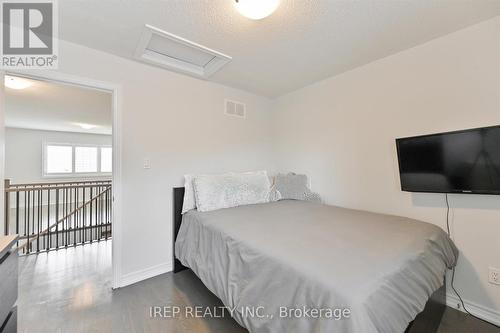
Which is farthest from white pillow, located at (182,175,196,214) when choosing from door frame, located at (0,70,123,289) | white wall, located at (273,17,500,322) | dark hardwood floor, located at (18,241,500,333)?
white wall, located at (273,17,500,322)

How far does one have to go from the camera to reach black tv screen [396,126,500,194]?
1555mm

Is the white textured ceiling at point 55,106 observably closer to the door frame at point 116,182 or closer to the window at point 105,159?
the door frame at point 116,182

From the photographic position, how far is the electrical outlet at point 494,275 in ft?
5.42

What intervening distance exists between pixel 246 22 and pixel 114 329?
102 inches

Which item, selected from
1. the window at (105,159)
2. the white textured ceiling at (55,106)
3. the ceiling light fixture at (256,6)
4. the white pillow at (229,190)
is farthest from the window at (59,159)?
the ceiling light fixture at (256,6)

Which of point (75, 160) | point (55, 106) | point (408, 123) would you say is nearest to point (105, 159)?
point (75, 160)

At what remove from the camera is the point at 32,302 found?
73.6 inches

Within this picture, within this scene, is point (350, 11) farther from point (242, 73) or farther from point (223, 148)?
point (223, 148)

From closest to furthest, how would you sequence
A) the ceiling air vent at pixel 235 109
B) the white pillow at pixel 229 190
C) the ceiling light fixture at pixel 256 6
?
the ceiling light fixture at pixel 256 6
the white pillow at pixel 229 190
the ceiling air vent at pixel 235 109

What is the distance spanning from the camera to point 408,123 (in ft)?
6.82

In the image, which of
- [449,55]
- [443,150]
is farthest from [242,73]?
[443,150]

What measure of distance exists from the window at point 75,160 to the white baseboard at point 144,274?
22.3 ft

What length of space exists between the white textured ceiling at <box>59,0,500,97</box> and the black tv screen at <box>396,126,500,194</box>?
922mm

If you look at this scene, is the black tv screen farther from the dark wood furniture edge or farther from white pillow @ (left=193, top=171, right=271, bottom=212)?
white pillow @ (left=193, top=171, right=271, bottom=212)
